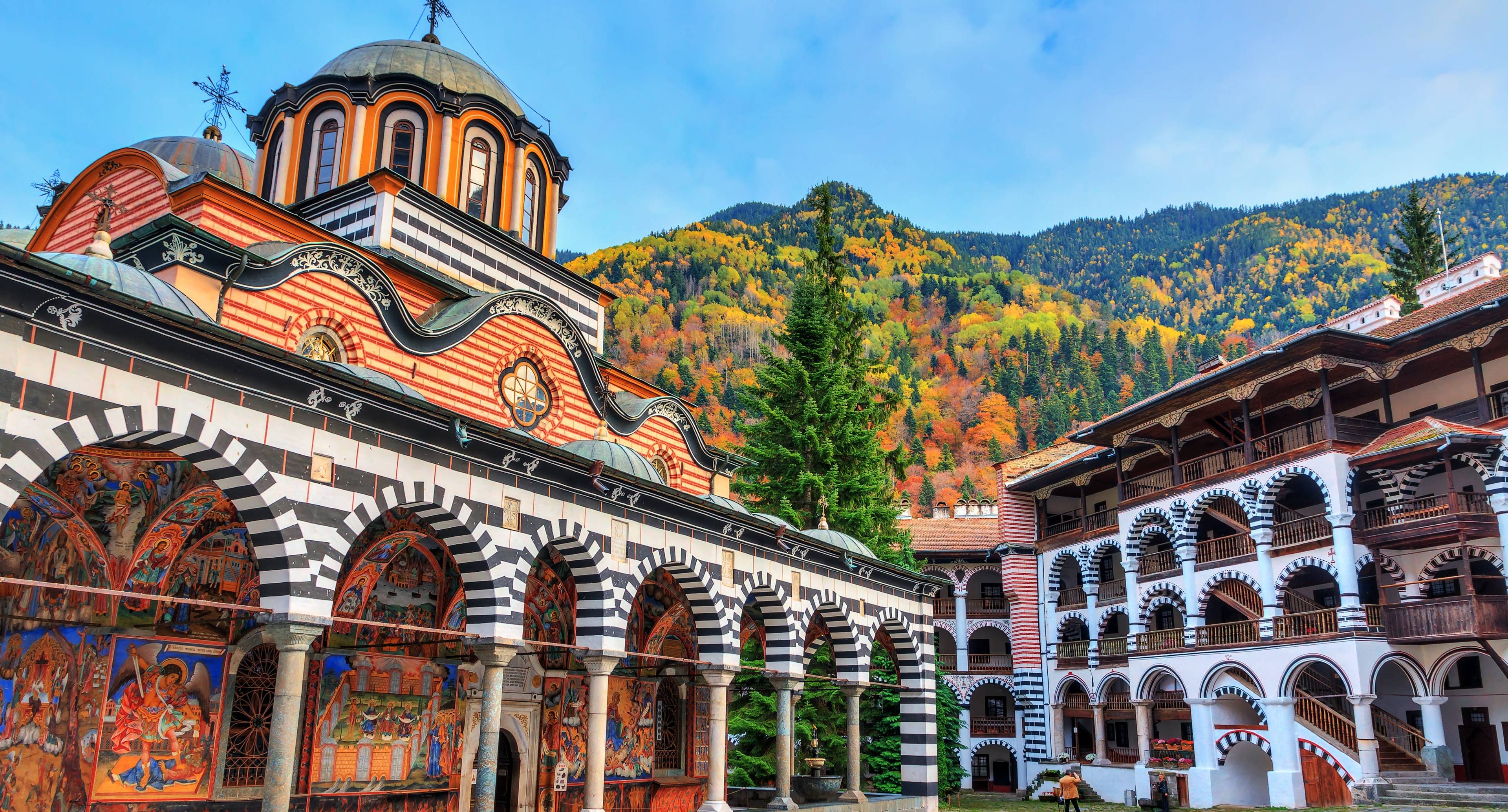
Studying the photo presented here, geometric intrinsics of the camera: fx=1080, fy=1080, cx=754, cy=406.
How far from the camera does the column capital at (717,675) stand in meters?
13.3

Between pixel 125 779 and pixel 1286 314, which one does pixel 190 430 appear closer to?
pixel 125 779

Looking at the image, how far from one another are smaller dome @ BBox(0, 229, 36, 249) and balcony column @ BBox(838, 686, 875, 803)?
12.8 metres

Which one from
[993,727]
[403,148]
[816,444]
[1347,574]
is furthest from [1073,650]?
[403,148]

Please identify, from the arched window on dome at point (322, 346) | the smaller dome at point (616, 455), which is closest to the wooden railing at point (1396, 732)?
the smaller dome at point (616, 455)

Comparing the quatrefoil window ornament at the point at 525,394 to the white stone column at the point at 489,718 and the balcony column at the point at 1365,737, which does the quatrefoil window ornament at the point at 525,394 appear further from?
the balcony column at the point at 1365,737

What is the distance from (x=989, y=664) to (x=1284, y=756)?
1337 centimetres

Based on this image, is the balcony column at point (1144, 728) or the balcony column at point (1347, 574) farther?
the balcony column at point (1144, 728)

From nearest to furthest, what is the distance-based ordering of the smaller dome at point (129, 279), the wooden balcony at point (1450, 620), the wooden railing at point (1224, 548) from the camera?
1. the smaller dome at point (129, 279)
2. the wooden balcony at point (1450, 620)
3. the wooden railing at point (1224, 548)

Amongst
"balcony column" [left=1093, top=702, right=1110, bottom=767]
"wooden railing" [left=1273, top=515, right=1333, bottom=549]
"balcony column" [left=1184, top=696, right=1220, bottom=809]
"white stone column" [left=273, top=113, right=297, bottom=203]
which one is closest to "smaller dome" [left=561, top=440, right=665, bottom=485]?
"white stone column" [left=273, top=113, right=297, bottom=203]

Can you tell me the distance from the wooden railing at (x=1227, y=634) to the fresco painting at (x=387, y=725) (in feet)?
57.6

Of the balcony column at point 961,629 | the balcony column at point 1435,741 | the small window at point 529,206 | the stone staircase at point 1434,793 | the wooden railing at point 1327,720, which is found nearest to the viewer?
the small window at point 529,206

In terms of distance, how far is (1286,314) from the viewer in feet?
332

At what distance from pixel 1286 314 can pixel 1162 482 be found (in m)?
84.0

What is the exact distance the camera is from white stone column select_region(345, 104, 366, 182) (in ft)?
53.3
